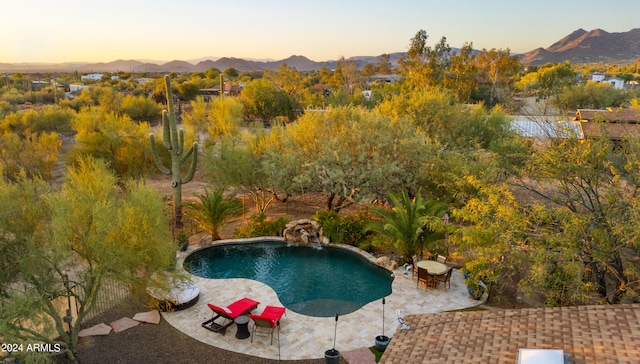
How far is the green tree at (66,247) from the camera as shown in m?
9.09

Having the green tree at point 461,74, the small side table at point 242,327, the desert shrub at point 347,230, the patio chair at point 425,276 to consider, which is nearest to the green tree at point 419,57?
the green tree at point 461,74

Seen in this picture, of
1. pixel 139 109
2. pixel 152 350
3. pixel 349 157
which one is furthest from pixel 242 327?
pixel 139 109

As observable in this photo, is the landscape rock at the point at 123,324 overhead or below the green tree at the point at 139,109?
below

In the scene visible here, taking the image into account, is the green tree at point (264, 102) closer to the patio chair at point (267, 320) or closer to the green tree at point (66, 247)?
the patio chair at point (267, 320)

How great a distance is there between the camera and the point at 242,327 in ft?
38.1

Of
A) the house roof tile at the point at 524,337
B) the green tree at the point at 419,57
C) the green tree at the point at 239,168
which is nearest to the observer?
the house roof tile at the point at 524,337

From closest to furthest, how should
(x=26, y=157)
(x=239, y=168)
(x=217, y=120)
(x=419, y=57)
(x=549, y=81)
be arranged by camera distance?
(x=239, y=168) → (x=26, y=157) → (x=217, y=120) → (x=419, y=57) → (x=549, y=81)

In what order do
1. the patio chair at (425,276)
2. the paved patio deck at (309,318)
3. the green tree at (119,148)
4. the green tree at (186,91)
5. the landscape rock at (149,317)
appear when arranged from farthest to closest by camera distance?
the green tree at (186,91), the green tree at (119,148), the patio chair at (425,276), the landscape rock at (149,317), the paved patio deck at (309,318)

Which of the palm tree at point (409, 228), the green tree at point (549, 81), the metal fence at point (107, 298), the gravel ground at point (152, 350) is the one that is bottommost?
the gravel ground at point (152, 350)

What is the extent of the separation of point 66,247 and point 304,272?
352 inches

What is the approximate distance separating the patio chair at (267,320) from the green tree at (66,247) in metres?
2.91

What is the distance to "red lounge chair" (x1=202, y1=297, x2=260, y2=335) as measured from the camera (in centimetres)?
1177

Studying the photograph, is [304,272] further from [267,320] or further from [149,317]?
[149,317]

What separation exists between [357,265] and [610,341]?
37.7ft
